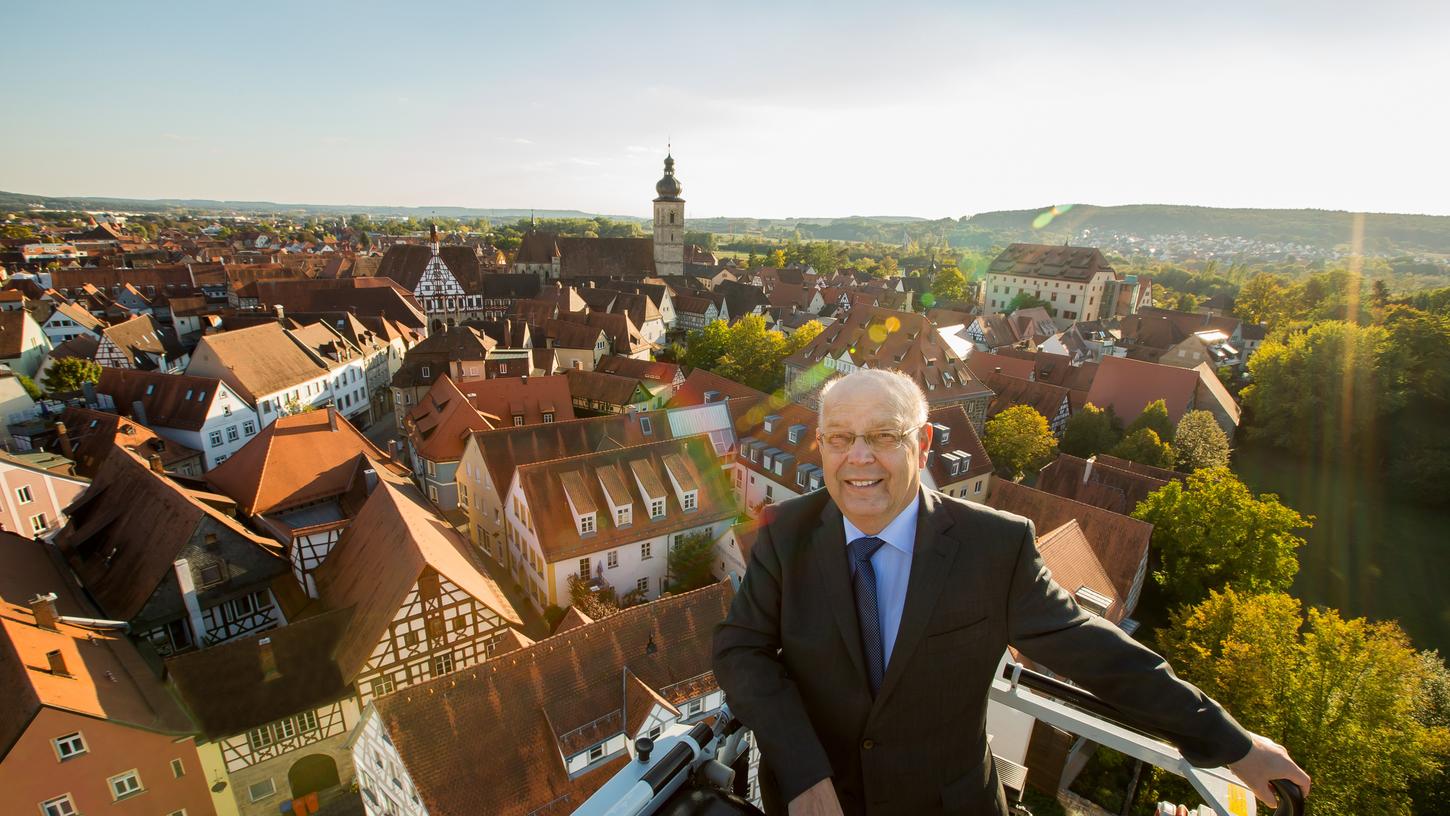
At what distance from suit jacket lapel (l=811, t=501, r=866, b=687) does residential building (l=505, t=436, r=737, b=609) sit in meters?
17.9

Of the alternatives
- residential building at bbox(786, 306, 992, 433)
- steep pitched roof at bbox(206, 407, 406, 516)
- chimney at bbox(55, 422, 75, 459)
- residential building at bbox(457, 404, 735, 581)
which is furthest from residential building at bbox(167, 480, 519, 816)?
residential building at bbox(786, 306, 992, 433)

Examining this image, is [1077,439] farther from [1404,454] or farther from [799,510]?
[799,510]

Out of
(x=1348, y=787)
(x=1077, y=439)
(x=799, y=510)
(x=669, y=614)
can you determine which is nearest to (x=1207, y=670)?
(x=1348, y=787)

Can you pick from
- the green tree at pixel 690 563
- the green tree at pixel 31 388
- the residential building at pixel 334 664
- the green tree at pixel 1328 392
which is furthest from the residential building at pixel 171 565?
the green tree at pixel 1328 392

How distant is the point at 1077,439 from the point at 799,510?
1327 inches

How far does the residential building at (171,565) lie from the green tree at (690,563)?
36.7ft

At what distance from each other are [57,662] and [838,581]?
1688 centimetres

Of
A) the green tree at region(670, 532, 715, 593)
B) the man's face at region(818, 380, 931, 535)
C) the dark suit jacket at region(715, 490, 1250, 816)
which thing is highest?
the man's face at region(818, 380, 931, 535)

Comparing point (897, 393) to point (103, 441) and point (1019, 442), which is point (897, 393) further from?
point (103, 441)

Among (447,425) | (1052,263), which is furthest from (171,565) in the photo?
(1052,263)

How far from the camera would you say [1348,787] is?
11875 millimetres

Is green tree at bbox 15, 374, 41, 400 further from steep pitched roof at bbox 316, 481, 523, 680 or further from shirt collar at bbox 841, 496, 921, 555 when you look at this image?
shirt collar at bbox 841, 496, 921, 555

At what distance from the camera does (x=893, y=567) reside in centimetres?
296

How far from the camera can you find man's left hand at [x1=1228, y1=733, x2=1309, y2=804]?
101 inches
